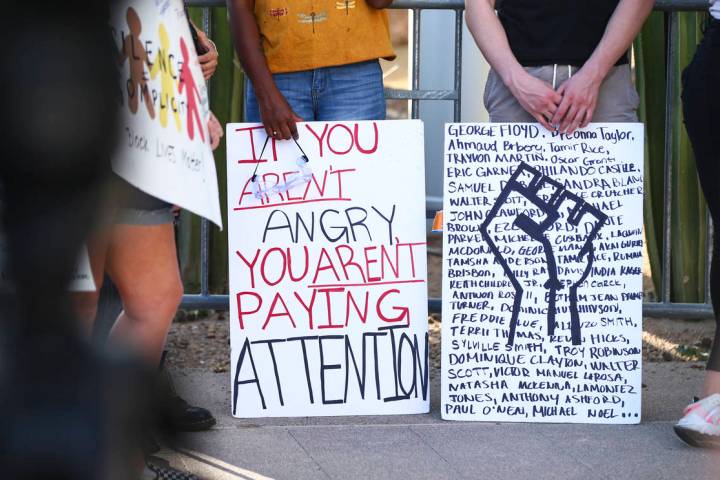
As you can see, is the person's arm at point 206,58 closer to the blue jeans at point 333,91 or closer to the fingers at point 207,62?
the fingers at point 207,62

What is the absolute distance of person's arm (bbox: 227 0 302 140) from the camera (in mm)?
4164

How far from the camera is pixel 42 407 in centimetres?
176

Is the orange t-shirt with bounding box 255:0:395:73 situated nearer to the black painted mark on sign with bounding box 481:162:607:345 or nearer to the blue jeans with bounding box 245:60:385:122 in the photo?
the blue jeans with bounding box 245:60:385:122

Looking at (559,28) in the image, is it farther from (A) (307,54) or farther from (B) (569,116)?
(A) (307,54)

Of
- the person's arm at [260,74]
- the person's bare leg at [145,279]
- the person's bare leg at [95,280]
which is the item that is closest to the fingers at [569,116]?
the person's arm at [260,74]

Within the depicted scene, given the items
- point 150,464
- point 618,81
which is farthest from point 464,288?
point 150,464

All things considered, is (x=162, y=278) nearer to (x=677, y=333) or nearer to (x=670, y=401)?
(x=670, y=401)

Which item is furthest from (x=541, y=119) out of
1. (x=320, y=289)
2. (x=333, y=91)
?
(x=320, y=289)

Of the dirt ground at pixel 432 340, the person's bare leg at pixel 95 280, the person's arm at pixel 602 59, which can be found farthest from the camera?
the dirt ground at pixel 432 340

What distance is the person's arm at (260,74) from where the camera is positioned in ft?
13.7

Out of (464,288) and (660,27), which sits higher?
(660,27)

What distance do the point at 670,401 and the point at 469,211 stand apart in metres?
1.06

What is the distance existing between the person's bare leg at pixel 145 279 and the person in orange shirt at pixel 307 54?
1234mm

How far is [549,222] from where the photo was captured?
422cm
